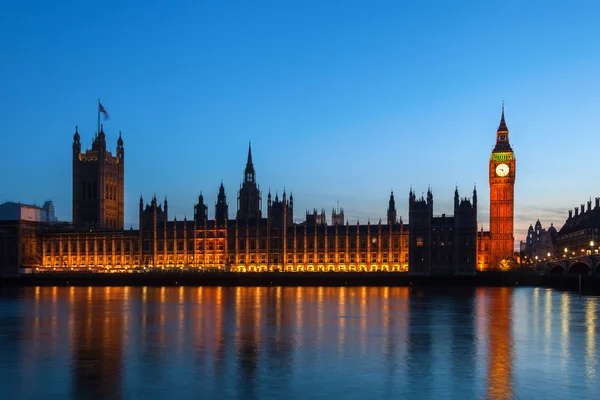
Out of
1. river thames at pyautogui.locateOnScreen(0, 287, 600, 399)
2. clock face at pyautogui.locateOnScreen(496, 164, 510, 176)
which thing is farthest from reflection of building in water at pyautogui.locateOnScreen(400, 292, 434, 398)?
clock face at pyautogui.locateOnScreen(496, 164, 510, 176)

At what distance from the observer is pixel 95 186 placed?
175000mm

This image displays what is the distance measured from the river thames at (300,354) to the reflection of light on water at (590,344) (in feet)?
0.23

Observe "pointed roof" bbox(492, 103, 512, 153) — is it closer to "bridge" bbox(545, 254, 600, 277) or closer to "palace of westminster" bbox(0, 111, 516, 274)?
"palace of westminster" bbox(0, 111, 516, 274)

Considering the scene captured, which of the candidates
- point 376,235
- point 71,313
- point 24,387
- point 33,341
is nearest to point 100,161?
point 376,235

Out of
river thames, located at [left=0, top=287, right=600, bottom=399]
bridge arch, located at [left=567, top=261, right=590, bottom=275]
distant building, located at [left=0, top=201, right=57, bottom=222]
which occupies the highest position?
distant building, located at [left=0, top=201, right=57, bottom=222]

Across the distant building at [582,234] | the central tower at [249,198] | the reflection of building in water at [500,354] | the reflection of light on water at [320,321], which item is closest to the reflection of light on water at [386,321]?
the reflection of light on water at [320,321]

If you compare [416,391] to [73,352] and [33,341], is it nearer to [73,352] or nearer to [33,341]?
[73,352]

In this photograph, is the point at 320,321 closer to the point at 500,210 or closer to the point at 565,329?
the point at 565,329

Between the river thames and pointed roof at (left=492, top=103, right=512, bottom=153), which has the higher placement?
pointed roof at (left=492, top=103, right=512, bottom=153)

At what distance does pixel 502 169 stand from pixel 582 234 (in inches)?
1041

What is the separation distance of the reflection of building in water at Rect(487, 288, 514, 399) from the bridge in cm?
4290

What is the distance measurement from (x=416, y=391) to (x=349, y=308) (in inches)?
1524

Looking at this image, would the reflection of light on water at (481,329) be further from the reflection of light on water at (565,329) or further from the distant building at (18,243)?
the distant building at (18,243)

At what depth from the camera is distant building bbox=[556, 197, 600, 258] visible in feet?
457
